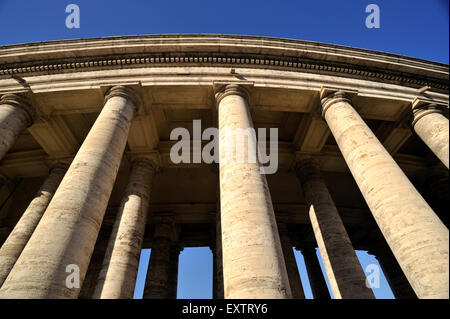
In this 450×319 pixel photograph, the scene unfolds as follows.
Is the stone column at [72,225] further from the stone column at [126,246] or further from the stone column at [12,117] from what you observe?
the stone column at [12,117]

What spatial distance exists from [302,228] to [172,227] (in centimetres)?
1308

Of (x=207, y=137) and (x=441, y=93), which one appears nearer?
(x=441, y=93)

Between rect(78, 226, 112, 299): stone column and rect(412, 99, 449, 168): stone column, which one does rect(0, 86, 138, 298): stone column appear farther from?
rect(412, 99, 449, 168): stone column

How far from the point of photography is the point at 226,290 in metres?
7.75

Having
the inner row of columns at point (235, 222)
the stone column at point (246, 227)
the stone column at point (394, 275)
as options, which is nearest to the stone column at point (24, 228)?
the inner row of columns at point (235, 222)

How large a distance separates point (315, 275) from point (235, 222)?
1933 cm

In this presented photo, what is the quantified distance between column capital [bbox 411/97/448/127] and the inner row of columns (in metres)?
0.25

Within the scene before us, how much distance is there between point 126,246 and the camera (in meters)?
14.5

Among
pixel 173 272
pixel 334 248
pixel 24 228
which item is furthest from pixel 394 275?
pixel 24 228

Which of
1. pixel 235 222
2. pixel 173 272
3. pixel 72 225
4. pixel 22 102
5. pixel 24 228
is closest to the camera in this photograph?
pixel 235 222

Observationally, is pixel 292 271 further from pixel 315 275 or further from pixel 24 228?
pixel 24 228

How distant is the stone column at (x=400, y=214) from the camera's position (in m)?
8.16
